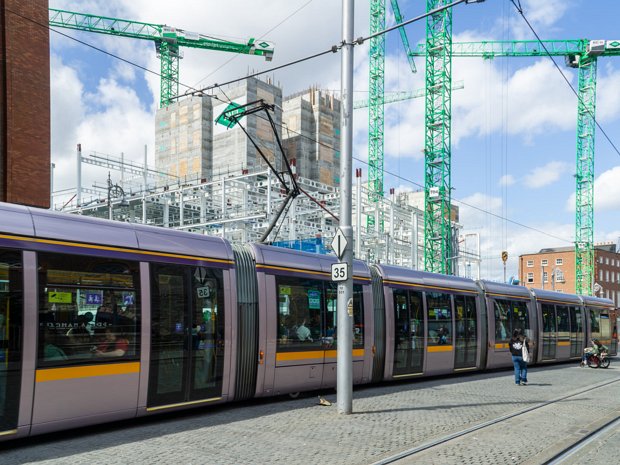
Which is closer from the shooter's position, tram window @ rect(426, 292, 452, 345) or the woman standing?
the woman standing

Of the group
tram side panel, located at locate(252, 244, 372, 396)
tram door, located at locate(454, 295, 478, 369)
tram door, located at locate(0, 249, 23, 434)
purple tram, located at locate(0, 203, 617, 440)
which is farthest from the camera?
tram door, located at locate(454, 295, 478, 369)

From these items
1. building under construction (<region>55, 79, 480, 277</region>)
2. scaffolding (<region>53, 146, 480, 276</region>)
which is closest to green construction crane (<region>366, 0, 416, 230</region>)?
building under construction (<region>55, 79, 480, 277</region>)

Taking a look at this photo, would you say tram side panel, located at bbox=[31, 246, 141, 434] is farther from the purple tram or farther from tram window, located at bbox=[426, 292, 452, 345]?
tram window, located at bbox=[426, 292, 452, 345]

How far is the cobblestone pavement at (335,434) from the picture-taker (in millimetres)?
7922

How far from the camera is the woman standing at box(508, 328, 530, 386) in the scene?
54.0ft

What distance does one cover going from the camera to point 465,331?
18641 mm

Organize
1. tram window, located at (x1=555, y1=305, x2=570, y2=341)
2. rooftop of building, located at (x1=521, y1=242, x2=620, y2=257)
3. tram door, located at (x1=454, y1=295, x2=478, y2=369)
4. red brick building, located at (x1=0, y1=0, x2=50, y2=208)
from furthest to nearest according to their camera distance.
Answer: rooftop of building, located at (x1=521, y1=242, x2=620, y2=257) → tram window, located at (x1=555, y1=305, x2=570, y2=341) → red brick building, located at (x1=0, y1=0, x2=50, y2=208) → tram door, located at (x1=454, y1=295, x2=478, y2=369)

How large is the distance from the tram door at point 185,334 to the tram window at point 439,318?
772 cm

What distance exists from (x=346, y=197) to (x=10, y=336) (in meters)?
6.18

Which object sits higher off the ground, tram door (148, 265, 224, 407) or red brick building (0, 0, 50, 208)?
red brick building (0, 0, 50, 208)

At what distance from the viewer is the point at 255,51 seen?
75312 millimetres

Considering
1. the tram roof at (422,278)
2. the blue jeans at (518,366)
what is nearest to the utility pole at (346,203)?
the tram roof at (422,278)

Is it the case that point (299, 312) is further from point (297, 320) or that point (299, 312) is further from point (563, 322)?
point (563, 322)

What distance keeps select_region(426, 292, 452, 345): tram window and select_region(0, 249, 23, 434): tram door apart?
1134 cm
